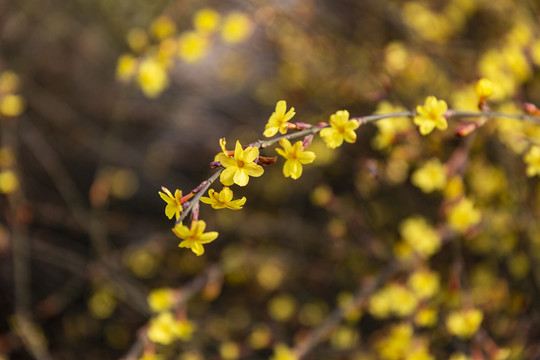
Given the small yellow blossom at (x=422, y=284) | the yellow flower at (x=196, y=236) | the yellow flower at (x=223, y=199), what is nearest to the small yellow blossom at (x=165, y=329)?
the yellow flower at (x=196, y=236)

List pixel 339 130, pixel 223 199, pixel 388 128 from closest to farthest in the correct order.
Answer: pixel 223 199 → pixel 339 130 → pixel 388 128

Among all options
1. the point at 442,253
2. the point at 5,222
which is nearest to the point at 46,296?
the point at 5,222

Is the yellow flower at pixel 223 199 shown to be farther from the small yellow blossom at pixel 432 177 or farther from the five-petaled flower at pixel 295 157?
the small yellow blossom at pixel 432 177

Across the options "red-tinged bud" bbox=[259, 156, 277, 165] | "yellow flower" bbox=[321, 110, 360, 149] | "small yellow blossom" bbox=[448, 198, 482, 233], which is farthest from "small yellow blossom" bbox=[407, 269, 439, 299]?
"red-tinged bud" bbox=[259, 156, 277, 165]

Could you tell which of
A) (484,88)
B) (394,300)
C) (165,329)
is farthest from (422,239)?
(165,329)

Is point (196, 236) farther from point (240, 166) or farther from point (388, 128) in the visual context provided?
point (388, 128)

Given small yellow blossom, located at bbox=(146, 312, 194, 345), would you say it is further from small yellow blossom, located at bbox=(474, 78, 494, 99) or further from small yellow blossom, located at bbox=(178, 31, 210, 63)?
small yellow blossom, located at bbox=(474, 78, 494, 99)
